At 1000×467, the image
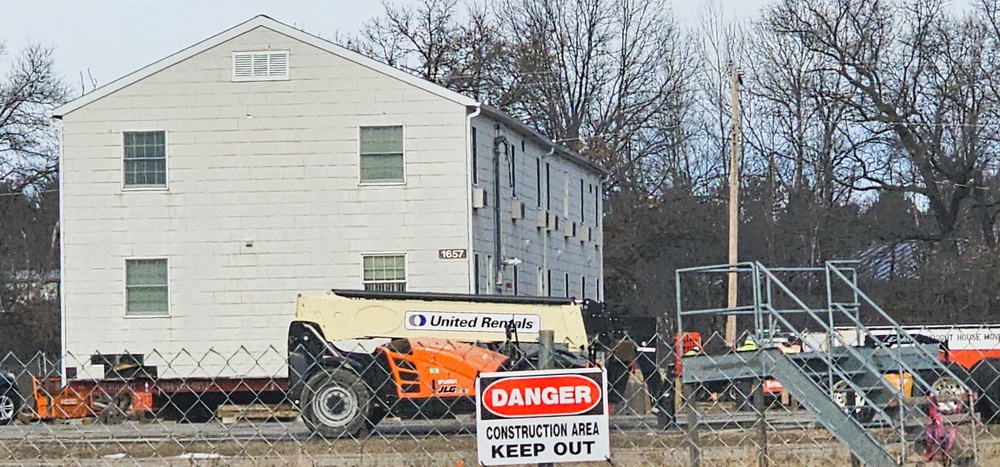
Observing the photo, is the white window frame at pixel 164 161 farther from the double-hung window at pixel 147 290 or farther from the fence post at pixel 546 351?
the fence post at pixel 546 351

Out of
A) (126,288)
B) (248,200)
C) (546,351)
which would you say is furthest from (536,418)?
(126,288)

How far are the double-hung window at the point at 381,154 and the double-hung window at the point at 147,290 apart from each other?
192 inches

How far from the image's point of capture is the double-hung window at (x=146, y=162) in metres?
31.6

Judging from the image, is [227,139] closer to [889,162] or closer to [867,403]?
[867,403]

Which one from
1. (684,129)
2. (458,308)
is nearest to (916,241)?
(684,129)

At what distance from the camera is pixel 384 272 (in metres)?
31.1

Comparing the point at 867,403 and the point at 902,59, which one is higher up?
the point at 902,59

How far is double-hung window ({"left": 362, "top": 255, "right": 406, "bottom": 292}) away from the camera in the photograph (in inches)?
1218

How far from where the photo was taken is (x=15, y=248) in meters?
56.5

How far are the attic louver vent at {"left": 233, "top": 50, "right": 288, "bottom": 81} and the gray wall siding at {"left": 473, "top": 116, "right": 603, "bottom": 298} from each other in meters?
4.40

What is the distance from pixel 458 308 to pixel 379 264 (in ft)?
35.9

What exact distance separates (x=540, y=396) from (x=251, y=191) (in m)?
24.5

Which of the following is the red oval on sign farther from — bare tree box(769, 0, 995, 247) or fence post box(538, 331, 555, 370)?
bare tree box(769, 0, 995, 247)

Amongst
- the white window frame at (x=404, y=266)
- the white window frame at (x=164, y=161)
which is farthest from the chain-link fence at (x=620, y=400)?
the white window frame at (x=164, y=161)
